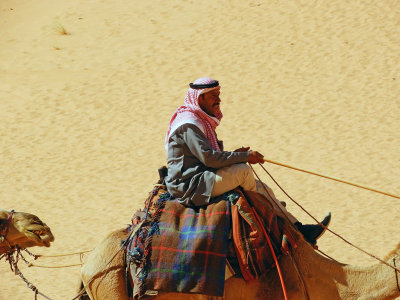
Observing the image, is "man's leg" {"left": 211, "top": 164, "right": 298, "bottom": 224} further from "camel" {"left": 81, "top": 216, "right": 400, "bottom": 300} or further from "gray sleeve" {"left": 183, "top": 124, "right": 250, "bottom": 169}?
"camel" {"left": 81, "top": 216, "right": 400, "bottom": 300}

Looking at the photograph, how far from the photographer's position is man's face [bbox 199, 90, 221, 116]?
5.69 meters

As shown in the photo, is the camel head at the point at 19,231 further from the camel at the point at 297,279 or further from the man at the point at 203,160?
the man at the point at 203,160

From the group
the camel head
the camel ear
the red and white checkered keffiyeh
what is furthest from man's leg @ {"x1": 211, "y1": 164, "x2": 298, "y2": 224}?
the camel ear

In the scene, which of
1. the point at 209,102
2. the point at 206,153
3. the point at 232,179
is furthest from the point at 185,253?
the point at 209,102

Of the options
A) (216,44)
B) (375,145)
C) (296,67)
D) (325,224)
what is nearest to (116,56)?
(216,44)

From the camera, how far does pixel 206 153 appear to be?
17.6 ft

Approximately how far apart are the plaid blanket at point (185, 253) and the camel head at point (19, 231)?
1096mm

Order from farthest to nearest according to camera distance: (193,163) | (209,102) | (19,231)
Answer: (19,231)
(209,102)
(193,163)

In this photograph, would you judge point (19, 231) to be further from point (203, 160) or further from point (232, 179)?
point (232, 179)

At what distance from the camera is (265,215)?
5426 millimetres

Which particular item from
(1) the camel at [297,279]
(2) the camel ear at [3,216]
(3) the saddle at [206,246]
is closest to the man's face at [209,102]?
(3) the saddle at [206,246]

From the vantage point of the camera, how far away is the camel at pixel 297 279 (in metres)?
5.16

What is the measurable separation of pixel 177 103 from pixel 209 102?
10757 mm

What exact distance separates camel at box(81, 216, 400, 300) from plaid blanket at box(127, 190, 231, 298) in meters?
0.13
